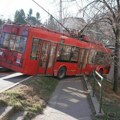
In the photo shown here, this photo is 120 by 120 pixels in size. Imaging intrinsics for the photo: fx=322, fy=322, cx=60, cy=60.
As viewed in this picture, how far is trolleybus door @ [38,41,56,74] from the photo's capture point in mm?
16938

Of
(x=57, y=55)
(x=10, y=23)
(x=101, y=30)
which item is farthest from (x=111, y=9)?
(x=10, y=23)

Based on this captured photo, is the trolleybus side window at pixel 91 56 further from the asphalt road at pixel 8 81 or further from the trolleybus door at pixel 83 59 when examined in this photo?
the asphalt road at pixel 8 81

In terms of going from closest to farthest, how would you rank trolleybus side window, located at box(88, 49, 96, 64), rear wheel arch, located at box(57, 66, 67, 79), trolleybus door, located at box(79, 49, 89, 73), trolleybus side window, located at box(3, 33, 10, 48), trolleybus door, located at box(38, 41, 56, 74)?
1. trolleybus door, located at box(38, 41, 56, 74)
2. trolleybus side window, located at box(3, 33, 10, 48)
3. rear wheel arch, located at box(57, 66, 67, 79)
4. trolleybus door, located at box(79, 49, 89, 73)
5. trolleybus side window, located at box(88, 49, 96, 64)

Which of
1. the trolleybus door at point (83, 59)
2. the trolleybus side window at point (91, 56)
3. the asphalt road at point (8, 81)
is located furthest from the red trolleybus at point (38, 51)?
the trolleybus side window at point (91, 56)

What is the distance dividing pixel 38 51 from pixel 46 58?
0.98 m

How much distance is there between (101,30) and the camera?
19.5 metres

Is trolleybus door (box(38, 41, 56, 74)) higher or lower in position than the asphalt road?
higher

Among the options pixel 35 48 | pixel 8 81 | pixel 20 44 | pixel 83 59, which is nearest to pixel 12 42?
pixel 20 44

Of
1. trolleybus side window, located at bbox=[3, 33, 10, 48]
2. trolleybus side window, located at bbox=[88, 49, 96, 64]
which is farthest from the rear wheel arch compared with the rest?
trolleybus side window, located at bbox=[3, 33, 10, 48]

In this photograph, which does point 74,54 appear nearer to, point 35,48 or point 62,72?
point 62,72

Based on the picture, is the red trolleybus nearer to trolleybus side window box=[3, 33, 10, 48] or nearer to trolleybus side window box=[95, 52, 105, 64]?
trolleybus side window box=[3, 33, 10, 48]

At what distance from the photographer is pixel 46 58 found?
1736cm

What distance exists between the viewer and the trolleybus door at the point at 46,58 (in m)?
16.9

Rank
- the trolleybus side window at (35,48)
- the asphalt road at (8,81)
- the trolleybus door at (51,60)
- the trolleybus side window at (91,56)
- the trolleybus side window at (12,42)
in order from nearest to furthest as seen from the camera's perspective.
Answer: the asphalt road at (8,81) → the trolleybus side window at (35,48) → the trolleybus side window at (12,42) → the trolleybus door at (51,60) → the trolleybus side window at (91,56)
